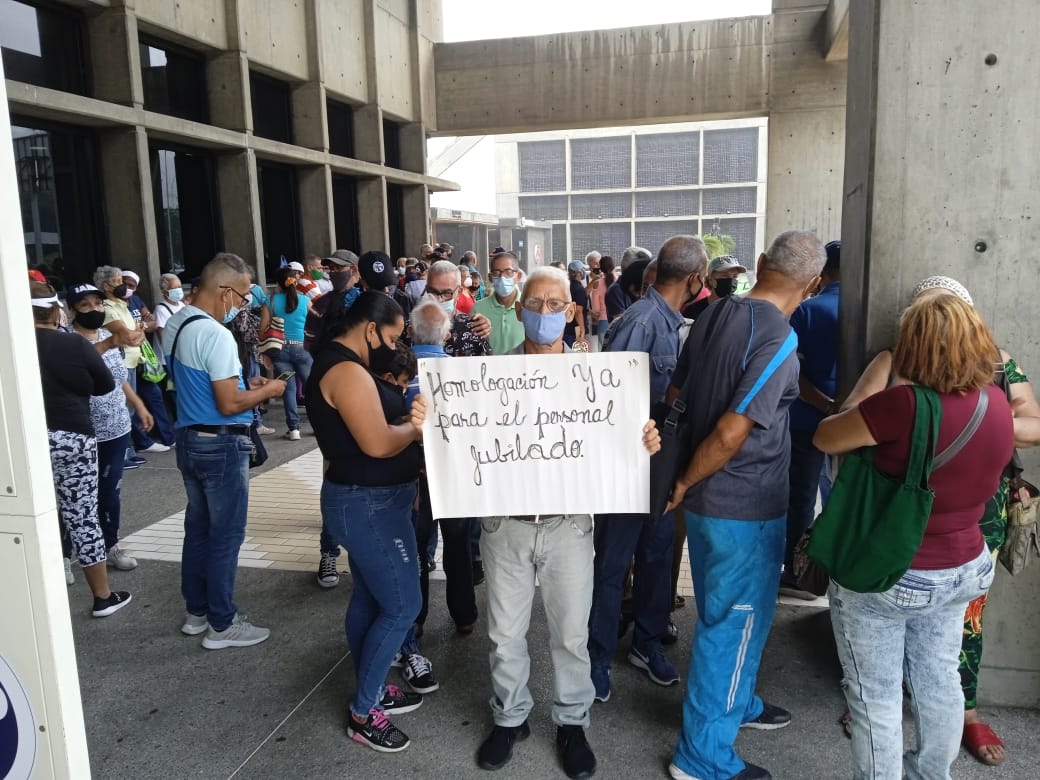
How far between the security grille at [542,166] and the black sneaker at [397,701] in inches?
2046

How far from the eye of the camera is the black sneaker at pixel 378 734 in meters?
Answer: 3.02

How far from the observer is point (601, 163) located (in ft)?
171

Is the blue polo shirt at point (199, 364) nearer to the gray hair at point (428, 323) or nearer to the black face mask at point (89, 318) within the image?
the gray hair at point (428, 323)

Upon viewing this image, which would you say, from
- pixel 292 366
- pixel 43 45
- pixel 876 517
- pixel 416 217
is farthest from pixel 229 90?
pixel 876 517

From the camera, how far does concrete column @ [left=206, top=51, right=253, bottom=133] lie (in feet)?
35.6

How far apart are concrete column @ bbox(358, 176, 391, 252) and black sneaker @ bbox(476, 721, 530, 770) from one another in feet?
42.5

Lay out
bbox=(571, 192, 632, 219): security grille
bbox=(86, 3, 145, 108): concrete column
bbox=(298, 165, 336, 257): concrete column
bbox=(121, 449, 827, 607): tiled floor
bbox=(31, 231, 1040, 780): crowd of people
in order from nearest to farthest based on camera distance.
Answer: bbox=(31, 231, 1040, 780): crowd of people → bbox=(121, 449, 827, 607): tiled floor → bbox=(86, 3, 145, 108): concrete column → bbox=(298, 165, 336, 257): concrete column → bbox=(571, 192, 632, 219): security grille

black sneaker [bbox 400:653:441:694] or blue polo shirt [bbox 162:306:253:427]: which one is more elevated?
blue polo shirt [bbox 162:306:253:427]

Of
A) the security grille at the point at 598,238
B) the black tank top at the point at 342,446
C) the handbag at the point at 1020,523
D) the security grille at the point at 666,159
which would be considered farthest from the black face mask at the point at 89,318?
the security grille at the point at 666,159

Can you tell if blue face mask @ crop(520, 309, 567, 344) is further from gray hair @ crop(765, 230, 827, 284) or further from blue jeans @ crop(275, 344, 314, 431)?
blue jeans @ crop(275, 344, 314, 431)

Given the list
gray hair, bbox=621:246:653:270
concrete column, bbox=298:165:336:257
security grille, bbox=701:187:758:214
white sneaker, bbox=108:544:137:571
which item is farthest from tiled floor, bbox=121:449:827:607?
security grille, bbox=701:187:758:214

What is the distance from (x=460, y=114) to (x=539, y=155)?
125 ft

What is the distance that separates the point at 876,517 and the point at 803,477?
1973 millimetres

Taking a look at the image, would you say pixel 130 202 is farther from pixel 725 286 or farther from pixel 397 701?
pixel 397 701
